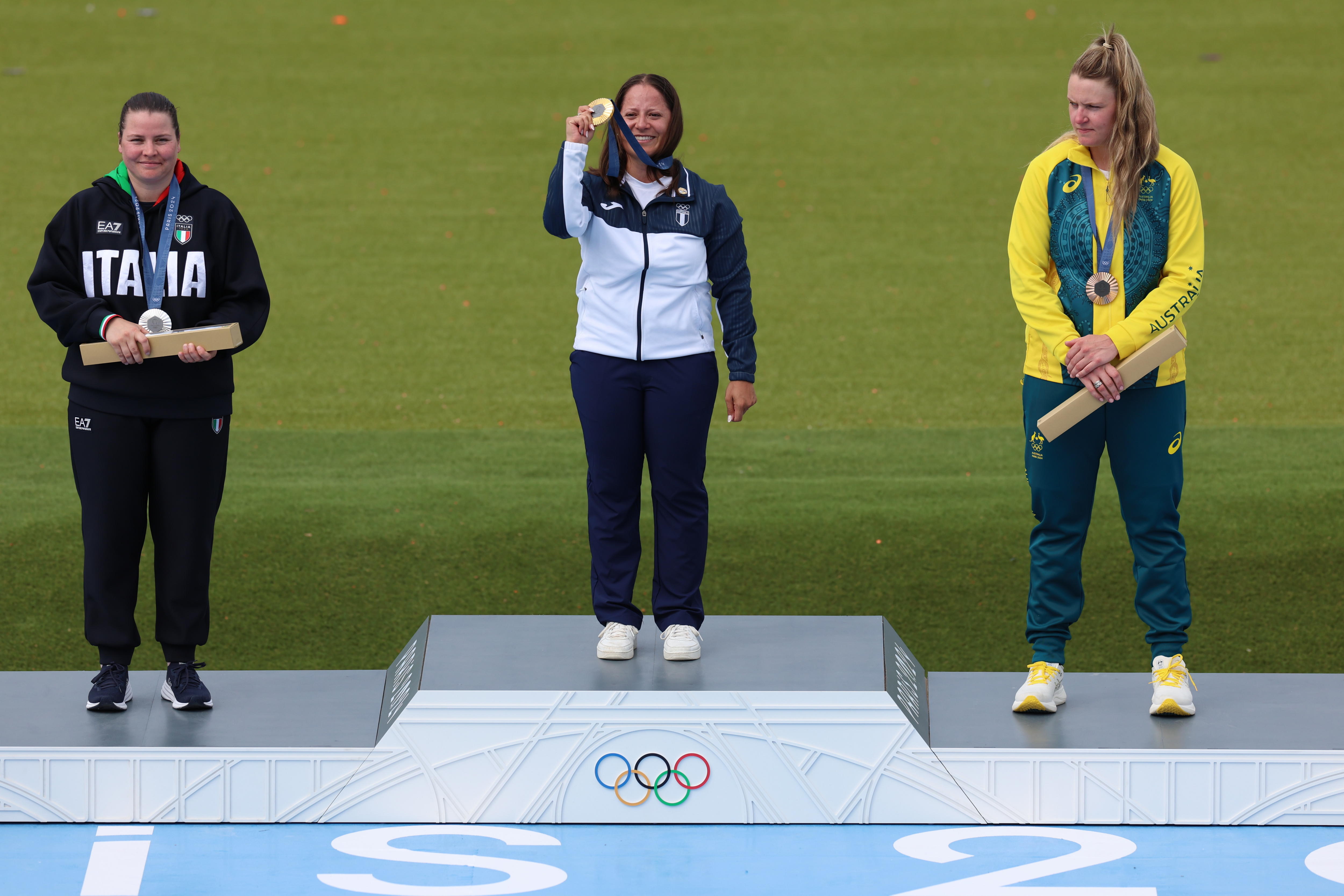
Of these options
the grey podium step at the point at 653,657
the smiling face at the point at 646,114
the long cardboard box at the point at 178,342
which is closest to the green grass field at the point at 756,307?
the grey podium step at the point at 653,657

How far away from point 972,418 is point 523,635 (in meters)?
5.04

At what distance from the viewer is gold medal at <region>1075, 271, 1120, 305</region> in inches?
149

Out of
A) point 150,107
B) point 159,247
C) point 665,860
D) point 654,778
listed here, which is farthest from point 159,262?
point 665,860

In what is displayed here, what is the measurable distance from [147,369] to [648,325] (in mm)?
1290

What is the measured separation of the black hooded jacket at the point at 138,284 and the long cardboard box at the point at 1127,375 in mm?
2003

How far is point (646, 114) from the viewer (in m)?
3.87

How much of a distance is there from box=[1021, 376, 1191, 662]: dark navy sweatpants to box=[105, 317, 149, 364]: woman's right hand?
2245mm

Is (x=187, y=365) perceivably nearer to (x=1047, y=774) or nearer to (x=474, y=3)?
(x=1047, y=774)

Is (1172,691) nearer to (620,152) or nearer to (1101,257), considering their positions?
(1101,257)

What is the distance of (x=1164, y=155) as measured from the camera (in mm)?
3811

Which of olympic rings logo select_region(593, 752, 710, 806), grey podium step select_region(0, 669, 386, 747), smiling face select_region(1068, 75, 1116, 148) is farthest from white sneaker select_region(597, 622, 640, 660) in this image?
smiling face select_region(1068, 75, 1116, 148)

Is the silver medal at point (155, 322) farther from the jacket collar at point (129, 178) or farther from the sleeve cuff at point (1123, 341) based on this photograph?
the sleeve cuff at point (1123, 341)

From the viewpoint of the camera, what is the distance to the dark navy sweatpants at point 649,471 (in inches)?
157

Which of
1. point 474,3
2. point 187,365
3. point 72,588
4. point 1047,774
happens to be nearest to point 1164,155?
point 1047,774
